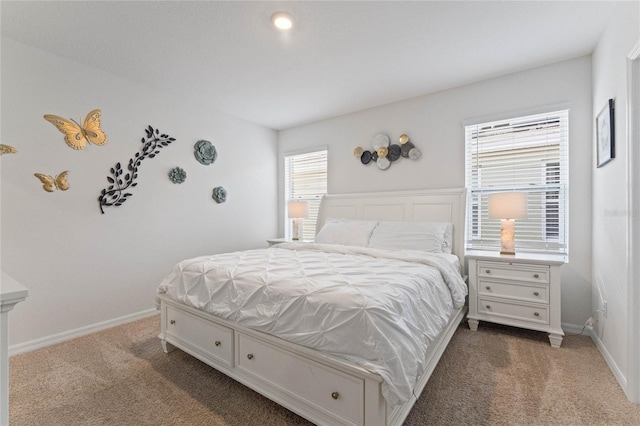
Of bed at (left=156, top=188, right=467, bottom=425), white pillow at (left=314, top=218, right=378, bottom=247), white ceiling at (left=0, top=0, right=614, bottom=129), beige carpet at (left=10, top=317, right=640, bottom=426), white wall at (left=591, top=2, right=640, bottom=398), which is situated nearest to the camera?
bed at (left=156, top=188, right=467, bottom=425)

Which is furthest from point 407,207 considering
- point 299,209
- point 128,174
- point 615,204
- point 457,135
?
point 128,174

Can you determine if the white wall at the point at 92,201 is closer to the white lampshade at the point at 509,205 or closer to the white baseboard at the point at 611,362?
the white lampshade at the point at 509,205

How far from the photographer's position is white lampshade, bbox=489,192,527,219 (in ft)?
8.49

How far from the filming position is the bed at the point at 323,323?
131cm

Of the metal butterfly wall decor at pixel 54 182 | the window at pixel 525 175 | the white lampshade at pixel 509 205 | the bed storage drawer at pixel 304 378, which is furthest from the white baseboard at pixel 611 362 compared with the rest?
the metal butterfly wall decor at pixel 54 182

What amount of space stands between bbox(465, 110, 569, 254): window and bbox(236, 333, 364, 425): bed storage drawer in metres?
2.44

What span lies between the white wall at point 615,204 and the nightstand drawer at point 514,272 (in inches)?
15.6

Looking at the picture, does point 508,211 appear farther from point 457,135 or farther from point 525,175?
point 457,135

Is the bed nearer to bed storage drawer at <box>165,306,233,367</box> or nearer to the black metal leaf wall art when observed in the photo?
bed storage drawer at <box>165,306,233,367</box>

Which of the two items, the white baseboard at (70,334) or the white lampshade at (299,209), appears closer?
the white baseboard at (70,334)

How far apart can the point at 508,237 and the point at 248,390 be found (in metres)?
2.61

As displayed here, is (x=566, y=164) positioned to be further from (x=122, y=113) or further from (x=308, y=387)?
(x=122, y=113)

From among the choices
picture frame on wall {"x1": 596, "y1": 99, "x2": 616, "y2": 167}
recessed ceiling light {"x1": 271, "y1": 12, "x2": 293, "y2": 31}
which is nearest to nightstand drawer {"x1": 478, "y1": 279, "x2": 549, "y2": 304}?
picture frame on wall {"x1": 596, "y1": 99, "x2": 616, "y2": 167}

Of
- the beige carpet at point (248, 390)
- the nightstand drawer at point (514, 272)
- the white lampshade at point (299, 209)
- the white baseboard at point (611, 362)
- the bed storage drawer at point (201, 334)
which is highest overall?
the white lampshade at point (299, 209)
